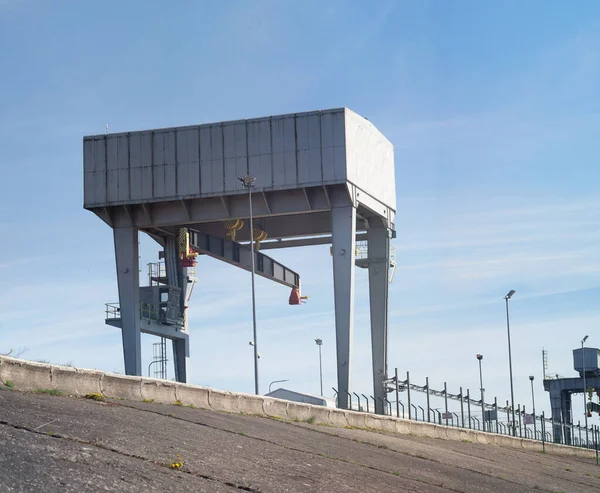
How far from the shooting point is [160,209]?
50.9m

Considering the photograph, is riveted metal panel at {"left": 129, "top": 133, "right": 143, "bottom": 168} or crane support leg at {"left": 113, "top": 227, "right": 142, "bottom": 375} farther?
riveted metal panel at {"left": 129, "top": 133, "right": 143, "bottom": 168}

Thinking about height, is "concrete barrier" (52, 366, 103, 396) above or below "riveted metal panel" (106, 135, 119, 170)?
below

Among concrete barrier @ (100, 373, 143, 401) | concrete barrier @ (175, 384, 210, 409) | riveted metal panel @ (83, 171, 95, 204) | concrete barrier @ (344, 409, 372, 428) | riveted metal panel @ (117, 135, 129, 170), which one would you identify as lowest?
concrete barrier @ (344, 409, 372, 428)

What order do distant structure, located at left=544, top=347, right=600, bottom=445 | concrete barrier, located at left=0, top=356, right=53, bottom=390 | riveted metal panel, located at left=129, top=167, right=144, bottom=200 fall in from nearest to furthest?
concrete barrier, located at left=0, top=356, right=53, bottom=390 → riveted metal panel, located at left=129, top=167, right=144, bottom=200 → distant structure, located at left=544, top=347, right=600, bottom=445

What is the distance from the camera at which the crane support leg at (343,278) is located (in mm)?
48344

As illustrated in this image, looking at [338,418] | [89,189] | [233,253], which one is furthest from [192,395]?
[233,253]

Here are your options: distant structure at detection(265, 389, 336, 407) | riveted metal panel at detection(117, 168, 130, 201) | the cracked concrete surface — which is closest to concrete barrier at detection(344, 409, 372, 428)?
the cracked concrete surface

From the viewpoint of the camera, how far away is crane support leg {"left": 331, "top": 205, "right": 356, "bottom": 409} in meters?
48.3

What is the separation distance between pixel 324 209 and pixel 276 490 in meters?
35.1

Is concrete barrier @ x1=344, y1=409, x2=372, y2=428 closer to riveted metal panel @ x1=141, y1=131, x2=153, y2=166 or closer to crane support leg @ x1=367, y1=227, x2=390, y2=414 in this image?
crane support leg @ x1=367, y1=227, x2=390, y2=414

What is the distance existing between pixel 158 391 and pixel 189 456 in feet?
23.7

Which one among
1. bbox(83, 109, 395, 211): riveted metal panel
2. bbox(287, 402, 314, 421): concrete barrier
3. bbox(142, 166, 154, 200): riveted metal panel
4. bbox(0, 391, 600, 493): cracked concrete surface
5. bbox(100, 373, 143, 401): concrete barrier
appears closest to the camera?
bbox(0, 391, 600, 493): cracked concrete surface

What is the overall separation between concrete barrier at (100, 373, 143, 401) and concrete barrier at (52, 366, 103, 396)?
0.21 m

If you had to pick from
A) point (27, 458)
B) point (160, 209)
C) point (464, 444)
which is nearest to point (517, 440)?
point (464, 444)
